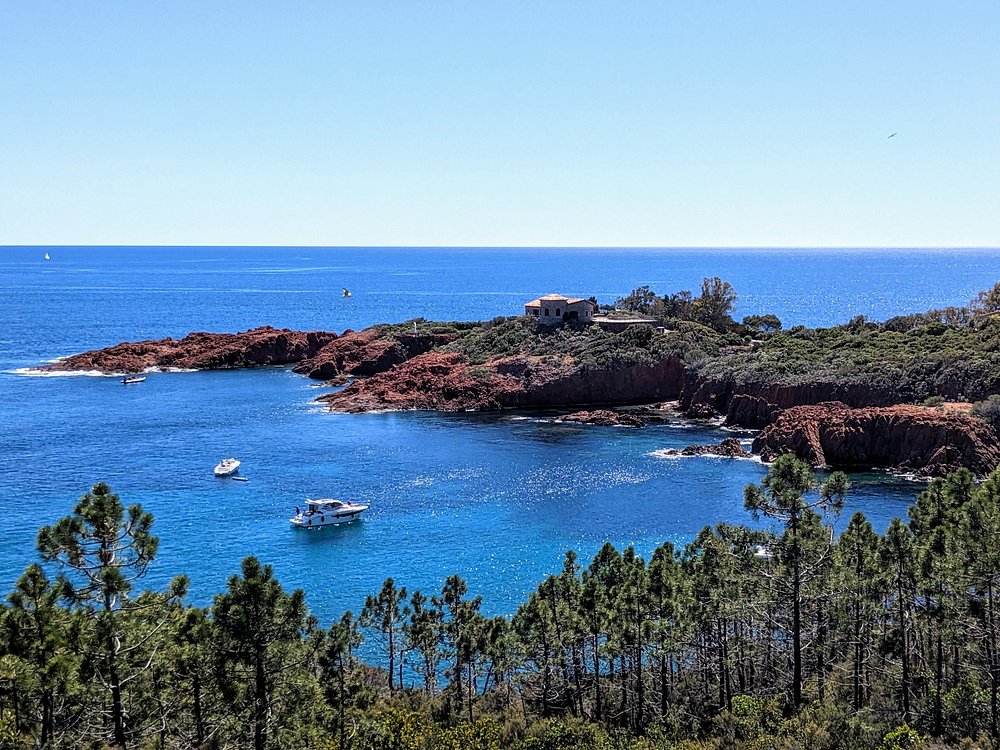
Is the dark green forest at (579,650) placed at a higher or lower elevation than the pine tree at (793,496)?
lower

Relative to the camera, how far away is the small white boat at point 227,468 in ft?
190

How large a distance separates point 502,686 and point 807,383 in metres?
48.7

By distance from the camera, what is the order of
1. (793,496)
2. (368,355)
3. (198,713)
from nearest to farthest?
(198,713) → (793,496) → (368,355)

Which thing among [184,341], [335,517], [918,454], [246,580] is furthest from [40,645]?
[184,341]

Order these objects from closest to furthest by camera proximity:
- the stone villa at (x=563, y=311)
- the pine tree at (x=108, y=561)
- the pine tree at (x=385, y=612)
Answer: the pine tree at (x=108, y=561) < the pine tree at (x=385, y=612) < the stone villa at (x=563, y=311)

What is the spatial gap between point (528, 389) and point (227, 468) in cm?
3459

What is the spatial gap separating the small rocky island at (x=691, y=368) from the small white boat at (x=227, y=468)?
2488cm

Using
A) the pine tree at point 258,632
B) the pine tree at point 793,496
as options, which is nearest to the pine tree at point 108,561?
the pine tree at point 258,632

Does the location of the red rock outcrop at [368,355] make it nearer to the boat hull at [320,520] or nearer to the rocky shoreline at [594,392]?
the rocky shoreline at [594,392]

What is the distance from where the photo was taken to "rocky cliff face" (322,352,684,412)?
8406 cm

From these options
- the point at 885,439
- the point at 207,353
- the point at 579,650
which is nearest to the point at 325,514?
the point at 579,650

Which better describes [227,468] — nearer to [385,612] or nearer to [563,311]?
[385,612]

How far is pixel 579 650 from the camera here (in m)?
29.2

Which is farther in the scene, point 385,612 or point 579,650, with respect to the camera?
point 385,612
